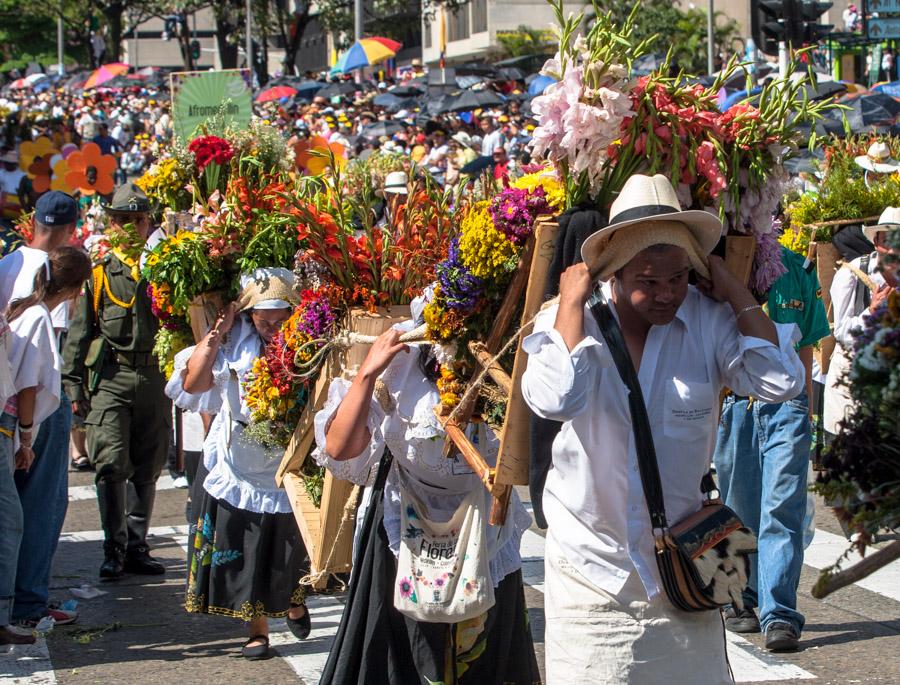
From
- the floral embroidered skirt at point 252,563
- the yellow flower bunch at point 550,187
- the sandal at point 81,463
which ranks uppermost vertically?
the yellow flower bunch at point 550,187

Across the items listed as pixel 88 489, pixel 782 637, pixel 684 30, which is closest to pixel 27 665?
pixel 782 637

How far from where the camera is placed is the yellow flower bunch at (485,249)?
4422mm

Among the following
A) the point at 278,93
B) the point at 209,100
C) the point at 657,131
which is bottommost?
the point at 278,93

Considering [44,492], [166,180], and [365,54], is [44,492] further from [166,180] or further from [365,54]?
[365,54]

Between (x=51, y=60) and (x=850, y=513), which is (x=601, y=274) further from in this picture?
(x=51, y=60)

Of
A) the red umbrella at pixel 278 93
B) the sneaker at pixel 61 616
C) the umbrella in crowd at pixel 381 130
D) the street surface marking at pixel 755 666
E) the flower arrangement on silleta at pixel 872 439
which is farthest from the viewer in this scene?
the red umbrella at pixel 278 93

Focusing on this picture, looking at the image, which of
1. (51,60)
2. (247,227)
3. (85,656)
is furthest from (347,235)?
(51,60)

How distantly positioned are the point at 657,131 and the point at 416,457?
1.55 m

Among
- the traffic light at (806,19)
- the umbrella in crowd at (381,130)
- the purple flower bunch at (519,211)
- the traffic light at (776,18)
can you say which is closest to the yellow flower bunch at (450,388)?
the purple flower bunch at (519,211)

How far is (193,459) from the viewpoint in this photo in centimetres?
861

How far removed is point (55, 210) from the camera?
7207 mm

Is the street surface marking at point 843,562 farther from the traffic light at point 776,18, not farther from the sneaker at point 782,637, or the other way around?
the traffic light at point 776,18

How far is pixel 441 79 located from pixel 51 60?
7696 centimetres

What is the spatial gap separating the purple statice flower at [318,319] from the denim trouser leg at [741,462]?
2131 mm
